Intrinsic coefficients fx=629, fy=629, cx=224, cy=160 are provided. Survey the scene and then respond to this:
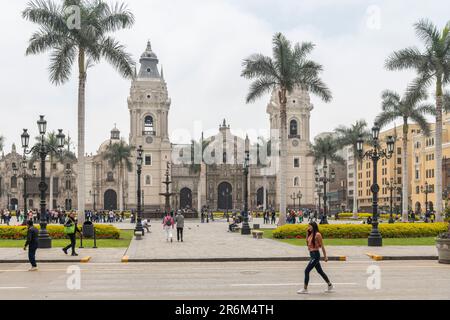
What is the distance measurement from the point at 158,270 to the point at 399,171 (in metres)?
96.4

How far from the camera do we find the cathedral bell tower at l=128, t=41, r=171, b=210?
108m

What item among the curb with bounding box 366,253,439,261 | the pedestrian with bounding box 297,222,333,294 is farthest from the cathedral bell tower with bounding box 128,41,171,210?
the pedestrian with bounding box 297,222,333,294

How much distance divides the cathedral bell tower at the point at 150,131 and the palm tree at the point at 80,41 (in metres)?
72.6

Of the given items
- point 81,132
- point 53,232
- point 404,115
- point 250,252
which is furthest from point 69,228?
point 404,115

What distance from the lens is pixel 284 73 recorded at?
3975 centimetres

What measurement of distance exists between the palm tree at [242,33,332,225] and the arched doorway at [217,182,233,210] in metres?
74.4

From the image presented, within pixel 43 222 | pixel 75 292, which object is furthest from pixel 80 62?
pixel 75 292

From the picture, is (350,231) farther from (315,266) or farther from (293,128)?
(293,128)

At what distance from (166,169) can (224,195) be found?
41.3 ft

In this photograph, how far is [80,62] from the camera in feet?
115

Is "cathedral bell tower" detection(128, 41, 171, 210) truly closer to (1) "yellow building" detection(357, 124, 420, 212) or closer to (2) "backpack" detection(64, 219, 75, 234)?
(1) "yellow building" detection(357, 124, 420, 212)

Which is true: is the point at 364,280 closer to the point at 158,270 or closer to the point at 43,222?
the point at 158,270

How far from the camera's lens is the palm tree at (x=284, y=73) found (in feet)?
130

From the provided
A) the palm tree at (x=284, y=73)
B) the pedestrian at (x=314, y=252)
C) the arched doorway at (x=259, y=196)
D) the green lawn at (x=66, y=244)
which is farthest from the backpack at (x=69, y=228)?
the arched doorway at (x=259, y=196)
